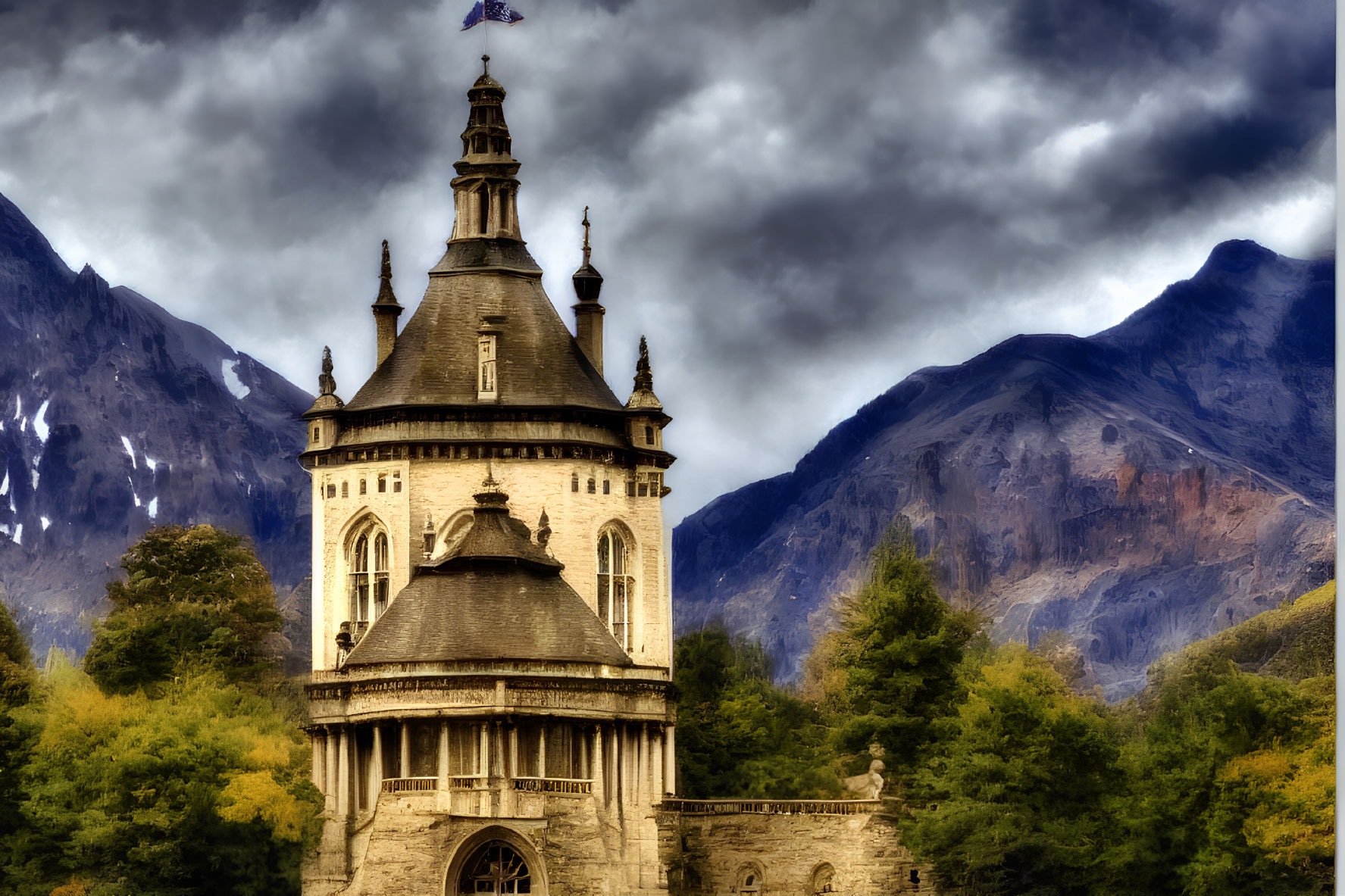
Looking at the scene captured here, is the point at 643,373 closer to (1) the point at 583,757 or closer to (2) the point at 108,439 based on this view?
(1) the point at 583,757

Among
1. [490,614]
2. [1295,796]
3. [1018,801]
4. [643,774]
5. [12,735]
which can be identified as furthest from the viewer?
[12,735]

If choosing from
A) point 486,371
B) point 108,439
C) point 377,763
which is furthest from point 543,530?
point 108,439

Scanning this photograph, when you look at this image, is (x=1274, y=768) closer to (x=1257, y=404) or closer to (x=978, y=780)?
(x=978, y=780)

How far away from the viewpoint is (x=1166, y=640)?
116 meters

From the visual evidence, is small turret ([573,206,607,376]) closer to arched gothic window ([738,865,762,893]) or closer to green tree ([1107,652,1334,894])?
arched gothic window ([738,865,762,893])

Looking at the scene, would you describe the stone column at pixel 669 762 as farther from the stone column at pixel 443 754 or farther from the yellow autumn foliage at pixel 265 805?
the yellow autumn foliage at pixel 265 805

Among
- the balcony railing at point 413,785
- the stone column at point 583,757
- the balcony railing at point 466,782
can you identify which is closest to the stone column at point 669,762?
the stone column at point 583,757

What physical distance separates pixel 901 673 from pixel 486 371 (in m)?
18.5

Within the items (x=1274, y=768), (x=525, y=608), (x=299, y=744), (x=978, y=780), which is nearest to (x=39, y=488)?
(x=299, y=744)

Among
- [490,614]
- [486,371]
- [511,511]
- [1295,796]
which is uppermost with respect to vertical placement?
[486,371]

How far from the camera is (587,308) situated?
110 metres

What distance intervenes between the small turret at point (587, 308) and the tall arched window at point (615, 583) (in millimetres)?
8087

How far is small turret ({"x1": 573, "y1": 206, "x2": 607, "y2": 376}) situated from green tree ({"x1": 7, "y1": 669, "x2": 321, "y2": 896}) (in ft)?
63.9

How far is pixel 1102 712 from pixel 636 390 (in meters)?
20.9
